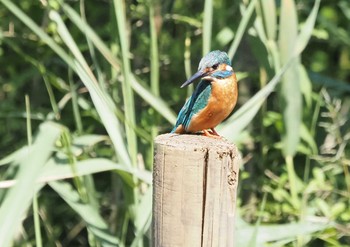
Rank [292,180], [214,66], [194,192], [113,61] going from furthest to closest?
[292,180] → [113,61] → [214,66] → [194,192]

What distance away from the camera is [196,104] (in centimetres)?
217

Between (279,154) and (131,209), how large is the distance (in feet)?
3.49

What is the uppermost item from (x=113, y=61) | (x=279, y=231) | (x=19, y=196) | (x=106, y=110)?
(x=113, y=61)

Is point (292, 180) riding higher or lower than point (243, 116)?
lower

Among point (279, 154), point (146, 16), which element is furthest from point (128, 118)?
point (279, 154)

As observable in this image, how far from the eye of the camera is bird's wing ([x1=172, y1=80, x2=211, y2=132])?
84.7 inches

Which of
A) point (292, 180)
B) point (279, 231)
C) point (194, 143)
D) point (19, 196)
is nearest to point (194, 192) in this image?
point (194, 143)

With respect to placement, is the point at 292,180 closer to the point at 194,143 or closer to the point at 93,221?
the point at 93,221

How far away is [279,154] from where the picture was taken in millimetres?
3557

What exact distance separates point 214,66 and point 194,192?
510 millimetres

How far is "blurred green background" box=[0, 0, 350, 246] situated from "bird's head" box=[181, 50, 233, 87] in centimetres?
37

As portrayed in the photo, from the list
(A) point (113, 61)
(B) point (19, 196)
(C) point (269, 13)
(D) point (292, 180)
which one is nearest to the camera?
(B) point (19, 196)

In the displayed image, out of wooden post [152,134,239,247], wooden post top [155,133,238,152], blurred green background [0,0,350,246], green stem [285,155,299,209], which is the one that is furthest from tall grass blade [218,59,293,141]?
wooden post [152,134,239,247]

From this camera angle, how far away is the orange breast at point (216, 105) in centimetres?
215
